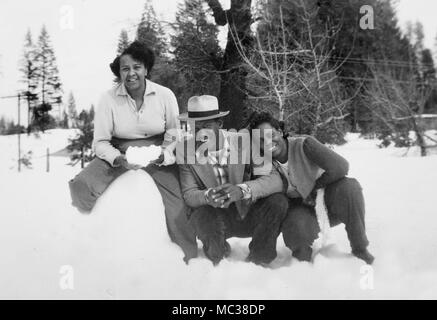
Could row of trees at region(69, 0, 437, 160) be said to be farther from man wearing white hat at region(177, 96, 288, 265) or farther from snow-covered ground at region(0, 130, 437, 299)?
snow-covered ground at region(0, 130, 437, 299)

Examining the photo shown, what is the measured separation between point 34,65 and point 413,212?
344cm

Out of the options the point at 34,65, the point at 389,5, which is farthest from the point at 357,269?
the point at 389,5

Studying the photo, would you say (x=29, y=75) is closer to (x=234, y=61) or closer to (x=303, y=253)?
(x=234, y=61)

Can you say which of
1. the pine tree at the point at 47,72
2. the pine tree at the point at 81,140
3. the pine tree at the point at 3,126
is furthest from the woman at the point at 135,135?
the pine tree at the point at 81,140

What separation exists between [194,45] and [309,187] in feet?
9.15

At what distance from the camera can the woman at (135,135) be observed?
2.51 m

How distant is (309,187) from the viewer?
8.19 ft

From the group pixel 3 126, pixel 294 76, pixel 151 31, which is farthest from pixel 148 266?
pixel 294 76

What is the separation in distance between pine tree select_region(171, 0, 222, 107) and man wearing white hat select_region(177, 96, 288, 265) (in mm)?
2258

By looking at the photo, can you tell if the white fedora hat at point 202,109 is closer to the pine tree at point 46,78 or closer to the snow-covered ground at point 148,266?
the snow-covered ground at point 148,266

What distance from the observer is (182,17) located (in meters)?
4.66

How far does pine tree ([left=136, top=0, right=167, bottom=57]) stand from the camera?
13.6 ft

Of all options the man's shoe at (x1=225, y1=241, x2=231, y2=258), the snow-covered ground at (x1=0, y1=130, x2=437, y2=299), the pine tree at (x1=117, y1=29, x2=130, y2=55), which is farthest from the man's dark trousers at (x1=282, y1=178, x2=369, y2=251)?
the pine tree at (x1=117, y1=29, x2=130, y2=55)

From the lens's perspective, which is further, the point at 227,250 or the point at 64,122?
the point at 64,122
